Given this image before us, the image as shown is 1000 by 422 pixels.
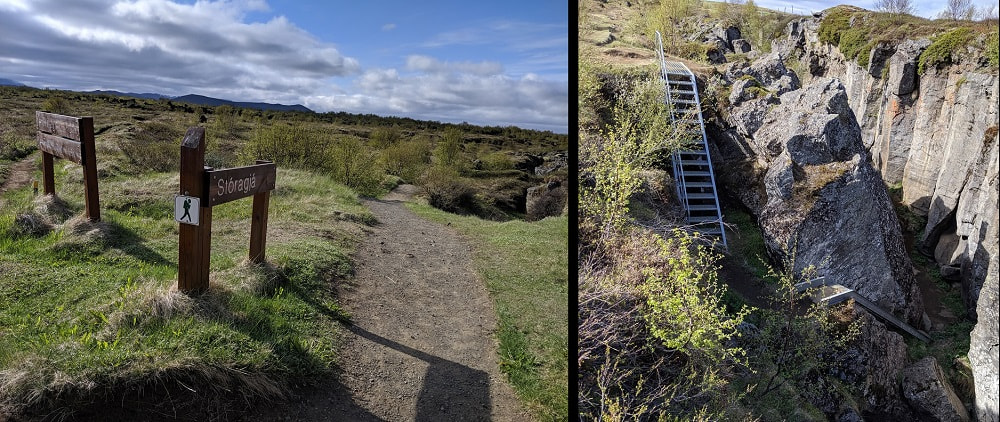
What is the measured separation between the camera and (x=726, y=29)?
29.9ft

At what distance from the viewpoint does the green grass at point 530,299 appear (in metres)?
2.09

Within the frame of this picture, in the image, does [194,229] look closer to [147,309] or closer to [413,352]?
[147,309]

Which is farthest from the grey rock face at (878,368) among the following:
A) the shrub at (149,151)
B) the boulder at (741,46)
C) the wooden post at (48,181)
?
the shrub at (149,151)

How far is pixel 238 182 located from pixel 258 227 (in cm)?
44

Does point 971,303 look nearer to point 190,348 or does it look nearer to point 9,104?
point 190,348

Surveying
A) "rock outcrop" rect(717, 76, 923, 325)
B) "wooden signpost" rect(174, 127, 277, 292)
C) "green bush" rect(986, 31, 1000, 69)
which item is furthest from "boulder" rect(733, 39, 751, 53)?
"wooden signpost" rect(174, 127, 277, 292)

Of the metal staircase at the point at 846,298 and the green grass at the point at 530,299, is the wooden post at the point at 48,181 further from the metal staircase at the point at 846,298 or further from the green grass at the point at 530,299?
the metal staircase at the point at 846,298

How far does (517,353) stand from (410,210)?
3.77 m

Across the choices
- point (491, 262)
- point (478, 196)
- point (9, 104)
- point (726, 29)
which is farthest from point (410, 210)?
point (726, 29)

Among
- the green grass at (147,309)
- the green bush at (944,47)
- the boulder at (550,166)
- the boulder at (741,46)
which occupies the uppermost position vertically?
the boulder at (741,46)

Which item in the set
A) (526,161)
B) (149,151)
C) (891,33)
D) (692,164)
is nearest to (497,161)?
(526,161)

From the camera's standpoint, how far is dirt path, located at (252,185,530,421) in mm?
1775

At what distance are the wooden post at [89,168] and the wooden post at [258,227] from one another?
1115 millimetres

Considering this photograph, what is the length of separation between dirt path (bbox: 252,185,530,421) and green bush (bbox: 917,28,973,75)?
4.91 metres
